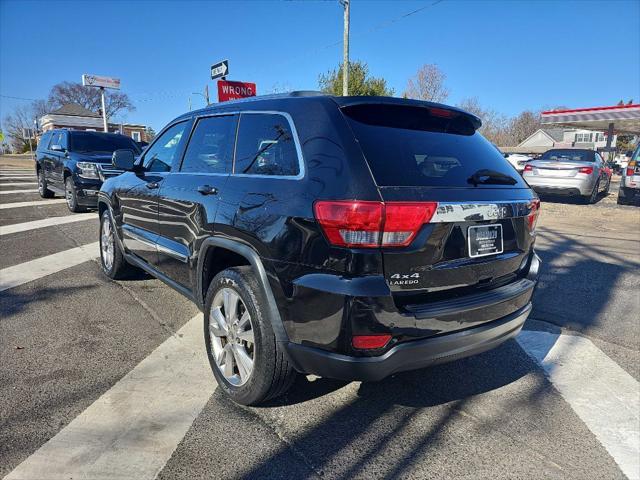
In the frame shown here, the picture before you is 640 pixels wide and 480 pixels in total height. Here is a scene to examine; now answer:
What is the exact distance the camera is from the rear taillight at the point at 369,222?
199 centimetres

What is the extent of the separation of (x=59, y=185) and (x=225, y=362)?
942cm

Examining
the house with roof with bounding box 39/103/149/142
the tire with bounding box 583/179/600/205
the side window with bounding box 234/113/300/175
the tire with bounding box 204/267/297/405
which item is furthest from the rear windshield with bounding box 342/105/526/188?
the house with roof with bounding box 39/103/149/142

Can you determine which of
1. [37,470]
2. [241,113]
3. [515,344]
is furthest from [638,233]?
[37,470]

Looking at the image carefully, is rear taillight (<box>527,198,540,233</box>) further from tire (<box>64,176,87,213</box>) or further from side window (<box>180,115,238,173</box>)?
tire (<box>64,176,87,213</box>)

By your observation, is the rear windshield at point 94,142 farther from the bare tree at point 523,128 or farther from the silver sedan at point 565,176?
the bare tree at point 523,128

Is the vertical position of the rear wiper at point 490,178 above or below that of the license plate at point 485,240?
above

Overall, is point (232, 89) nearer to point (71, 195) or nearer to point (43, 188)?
point (43, 188)

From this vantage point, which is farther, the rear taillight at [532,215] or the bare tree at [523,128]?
the bare tree at [523,128]

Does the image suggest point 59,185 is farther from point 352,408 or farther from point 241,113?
point 352,408

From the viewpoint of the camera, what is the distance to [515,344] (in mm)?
3600

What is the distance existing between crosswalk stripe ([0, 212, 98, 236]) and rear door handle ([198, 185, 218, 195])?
5.99 metres

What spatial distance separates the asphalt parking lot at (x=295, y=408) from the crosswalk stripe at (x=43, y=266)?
1.58 feet

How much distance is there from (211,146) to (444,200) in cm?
181

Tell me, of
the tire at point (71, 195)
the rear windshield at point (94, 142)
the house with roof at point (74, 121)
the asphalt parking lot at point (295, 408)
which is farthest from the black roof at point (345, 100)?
the house with roof at point (74, 121)
